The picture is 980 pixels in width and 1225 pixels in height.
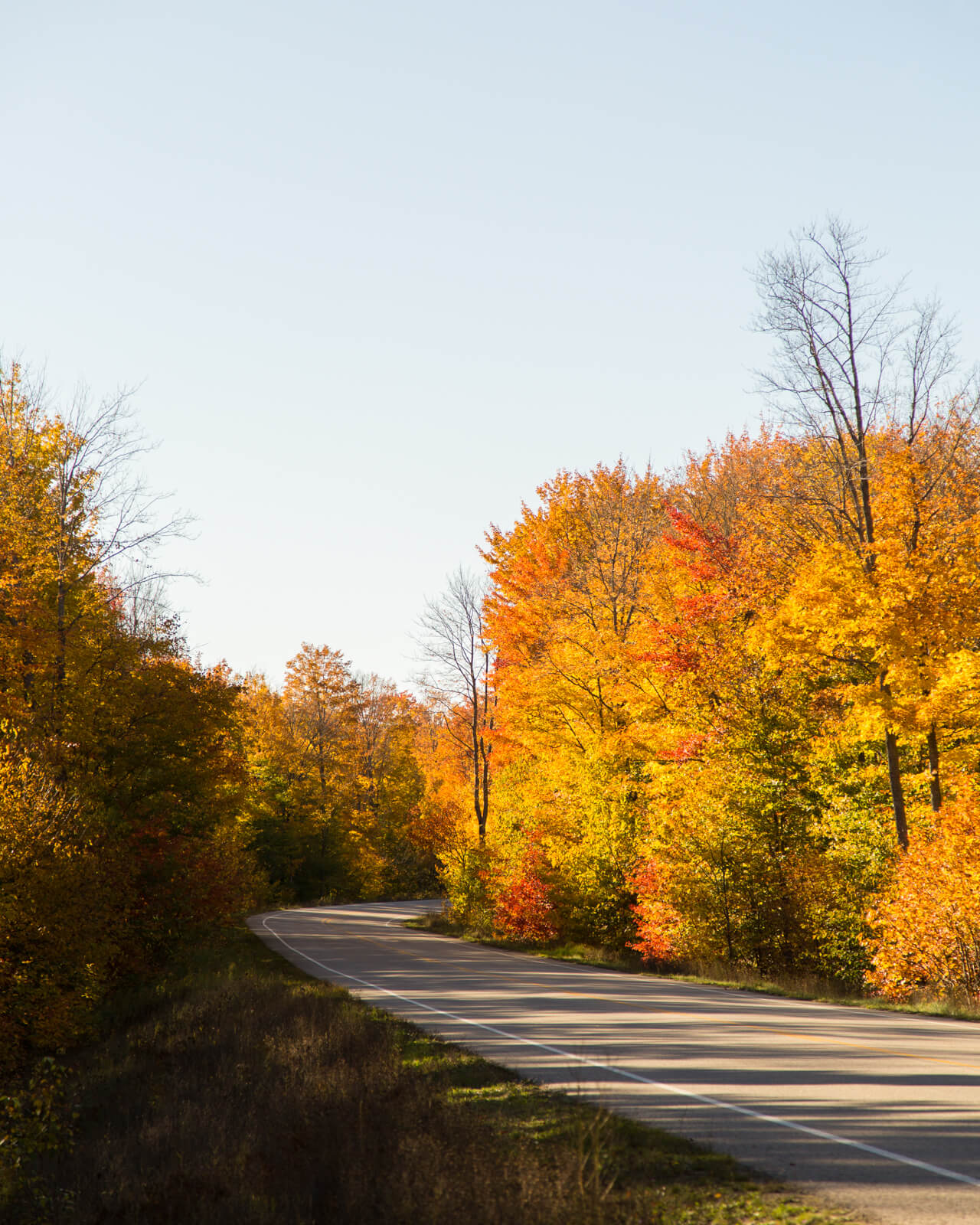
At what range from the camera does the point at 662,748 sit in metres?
27.9

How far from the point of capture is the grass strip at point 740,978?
54.3 ft

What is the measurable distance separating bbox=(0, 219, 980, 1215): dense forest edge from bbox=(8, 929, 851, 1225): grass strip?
62.8 inches

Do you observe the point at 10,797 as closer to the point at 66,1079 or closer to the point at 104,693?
the point at 66,1079

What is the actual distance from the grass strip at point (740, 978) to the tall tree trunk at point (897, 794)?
3.34 m

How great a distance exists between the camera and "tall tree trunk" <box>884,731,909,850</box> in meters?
20.7

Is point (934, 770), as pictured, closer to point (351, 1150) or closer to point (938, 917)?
point (938, 917)

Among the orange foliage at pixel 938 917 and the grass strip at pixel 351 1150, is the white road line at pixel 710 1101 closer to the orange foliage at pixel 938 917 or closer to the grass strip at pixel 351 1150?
the grass strip at pixel 351 1150

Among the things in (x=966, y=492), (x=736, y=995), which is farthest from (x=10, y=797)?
(x=966, y=492)

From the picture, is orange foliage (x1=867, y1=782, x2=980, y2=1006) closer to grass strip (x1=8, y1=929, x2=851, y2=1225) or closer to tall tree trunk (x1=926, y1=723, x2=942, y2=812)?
tall tree trunk (x1=926, y1=723, x2=942, y2=812)

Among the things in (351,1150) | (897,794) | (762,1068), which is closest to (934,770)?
(897,794)

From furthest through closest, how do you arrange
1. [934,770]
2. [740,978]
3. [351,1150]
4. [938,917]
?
[740,978] < [934,770] < [938,917] < [351,1150]

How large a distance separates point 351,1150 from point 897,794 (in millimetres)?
16171

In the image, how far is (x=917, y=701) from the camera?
768 inches

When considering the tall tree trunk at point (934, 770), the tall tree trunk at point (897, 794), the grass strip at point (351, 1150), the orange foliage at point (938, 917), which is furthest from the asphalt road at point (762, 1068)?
the tall tree trunk at point (934, 770)
